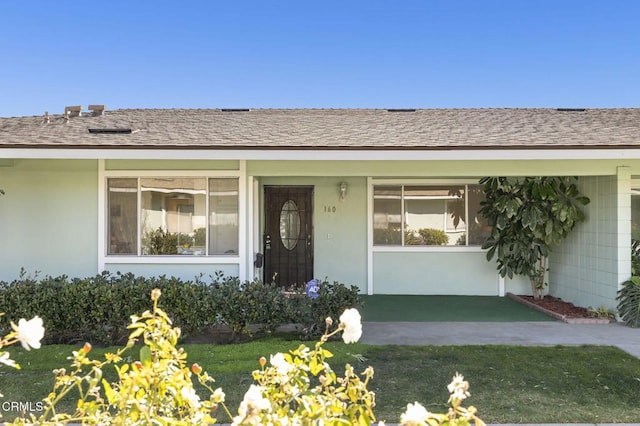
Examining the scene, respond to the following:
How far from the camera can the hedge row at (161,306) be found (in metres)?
6.07

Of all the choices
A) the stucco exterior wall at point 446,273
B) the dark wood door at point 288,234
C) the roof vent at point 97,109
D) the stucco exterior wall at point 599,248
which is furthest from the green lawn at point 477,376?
the roof vent at point 97,109

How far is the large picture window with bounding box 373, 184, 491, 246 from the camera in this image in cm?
998

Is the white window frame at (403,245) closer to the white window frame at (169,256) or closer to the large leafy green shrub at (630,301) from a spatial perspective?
the large leafy green shrub at (630,301)

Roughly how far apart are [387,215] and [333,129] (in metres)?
2.63

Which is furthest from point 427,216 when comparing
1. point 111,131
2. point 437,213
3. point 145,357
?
point 145,357

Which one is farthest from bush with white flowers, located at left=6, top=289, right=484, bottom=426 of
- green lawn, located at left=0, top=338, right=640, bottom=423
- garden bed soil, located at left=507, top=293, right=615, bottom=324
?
garden bed soil, located at left=507, top=293, right=615, bottom=324

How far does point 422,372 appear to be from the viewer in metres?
5.13

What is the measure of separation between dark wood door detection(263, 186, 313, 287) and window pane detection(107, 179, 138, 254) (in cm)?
325

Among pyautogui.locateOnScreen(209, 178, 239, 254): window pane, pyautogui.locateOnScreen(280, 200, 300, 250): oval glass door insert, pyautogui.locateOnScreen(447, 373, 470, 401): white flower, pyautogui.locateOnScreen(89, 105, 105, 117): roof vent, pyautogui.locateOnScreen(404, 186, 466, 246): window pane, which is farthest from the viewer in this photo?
pyautogui.locateOnScreen(280, 200, 300, 250): oval glass door insert

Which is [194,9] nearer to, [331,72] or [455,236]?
[331,72]

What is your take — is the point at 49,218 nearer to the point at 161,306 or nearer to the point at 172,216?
the point at 172,216

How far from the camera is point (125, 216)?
301 inches

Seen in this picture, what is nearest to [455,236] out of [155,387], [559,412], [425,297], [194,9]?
[425,297]

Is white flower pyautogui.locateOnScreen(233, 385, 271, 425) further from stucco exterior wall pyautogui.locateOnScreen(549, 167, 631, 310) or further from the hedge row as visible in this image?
stucco exterior wall pyautogui.locateOnScreen(549, 167, 631, 310)
